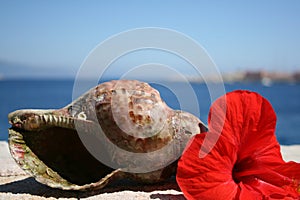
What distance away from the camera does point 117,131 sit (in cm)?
293

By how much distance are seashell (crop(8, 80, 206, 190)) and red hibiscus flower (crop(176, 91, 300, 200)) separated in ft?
1.15

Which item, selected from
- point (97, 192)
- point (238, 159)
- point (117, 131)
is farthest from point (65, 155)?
point (238, 159)

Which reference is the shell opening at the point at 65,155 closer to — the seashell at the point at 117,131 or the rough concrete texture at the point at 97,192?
the seashell at the point at 117,131

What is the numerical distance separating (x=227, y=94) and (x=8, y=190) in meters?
2.03

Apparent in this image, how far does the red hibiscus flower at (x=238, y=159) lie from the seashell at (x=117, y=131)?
350 millimetres

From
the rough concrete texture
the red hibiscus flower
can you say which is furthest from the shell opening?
the red hibiscus flower

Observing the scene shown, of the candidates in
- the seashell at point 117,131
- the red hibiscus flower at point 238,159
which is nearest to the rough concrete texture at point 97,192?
the seashell at point 117,131

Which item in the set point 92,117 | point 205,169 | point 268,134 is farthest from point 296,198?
point 92,117

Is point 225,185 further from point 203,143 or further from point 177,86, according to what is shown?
point 177,86

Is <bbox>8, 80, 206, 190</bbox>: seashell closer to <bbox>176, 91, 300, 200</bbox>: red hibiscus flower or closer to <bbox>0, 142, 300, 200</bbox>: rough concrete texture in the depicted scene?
<bbox>0, 142, 300, 200</bbox>: rough concrete texture

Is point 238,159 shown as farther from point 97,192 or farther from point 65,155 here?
point 65,155

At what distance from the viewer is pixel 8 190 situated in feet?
10.3

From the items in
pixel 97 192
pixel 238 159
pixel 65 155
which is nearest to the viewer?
pixel 238 159

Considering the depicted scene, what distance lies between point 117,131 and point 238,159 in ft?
3.22
